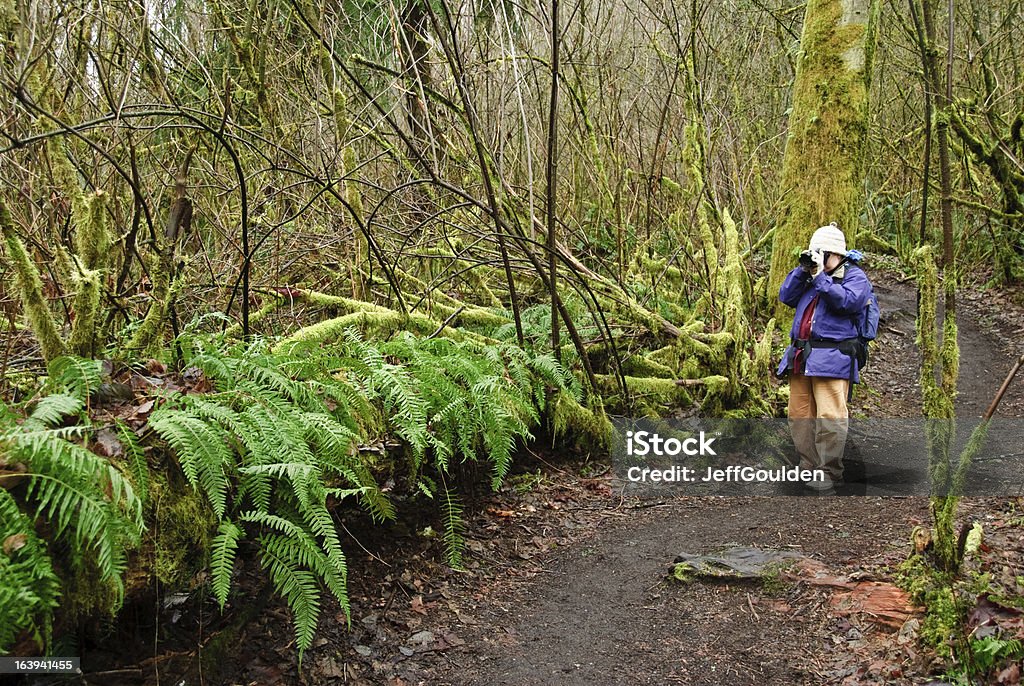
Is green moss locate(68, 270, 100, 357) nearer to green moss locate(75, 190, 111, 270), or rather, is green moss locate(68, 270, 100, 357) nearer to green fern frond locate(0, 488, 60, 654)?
green moss locate(75, 190, 111, 270)

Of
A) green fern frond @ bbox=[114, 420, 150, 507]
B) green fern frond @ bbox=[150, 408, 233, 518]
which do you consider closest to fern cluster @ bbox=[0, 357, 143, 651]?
green fern frond @ bbox=[114, 420, 150, 507]

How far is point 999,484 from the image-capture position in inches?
208

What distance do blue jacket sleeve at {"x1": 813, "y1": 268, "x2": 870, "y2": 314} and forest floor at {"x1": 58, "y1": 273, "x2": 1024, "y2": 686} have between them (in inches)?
58.5

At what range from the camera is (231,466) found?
3.31m

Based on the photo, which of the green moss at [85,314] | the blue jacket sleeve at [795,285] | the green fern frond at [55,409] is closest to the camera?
the green fern frond at [55,409]

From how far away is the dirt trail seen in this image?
12.3 feet

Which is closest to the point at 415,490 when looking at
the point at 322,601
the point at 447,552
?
the point at 447,552

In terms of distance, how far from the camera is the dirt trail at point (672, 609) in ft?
12.3

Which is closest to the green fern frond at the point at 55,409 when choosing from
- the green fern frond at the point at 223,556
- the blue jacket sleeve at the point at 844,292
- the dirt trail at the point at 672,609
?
the green fern frond at the point at 223,556

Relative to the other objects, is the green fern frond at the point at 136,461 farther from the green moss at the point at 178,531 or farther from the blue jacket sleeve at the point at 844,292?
the blue jacket sleeve at the point at 844,292

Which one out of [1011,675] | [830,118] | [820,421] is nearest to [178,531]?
[1011,675]

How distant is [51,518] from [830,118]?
26.4 ft

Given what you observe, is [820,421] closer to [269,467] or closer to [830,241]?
[830,241]

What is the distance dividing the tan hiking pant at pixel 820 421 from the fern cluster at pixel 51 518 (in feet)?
16.4
